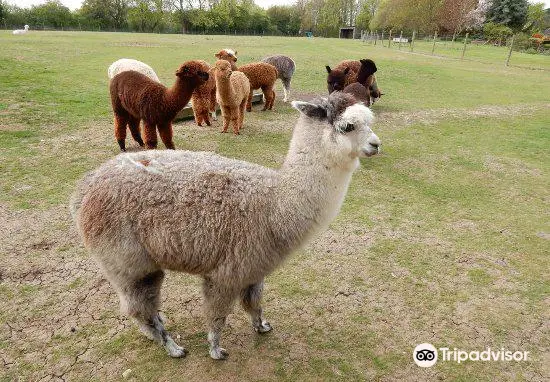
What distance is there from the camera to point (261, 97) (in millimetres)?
9797

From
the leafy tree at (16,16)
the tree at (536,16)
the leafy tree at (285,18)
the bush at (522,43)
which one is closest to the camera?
the bush at (522,43)

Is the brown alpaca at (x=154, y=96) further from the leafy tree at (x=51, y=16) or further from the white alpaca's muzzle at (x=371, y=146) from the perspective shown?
the leafy tree at (x=51, y=16)

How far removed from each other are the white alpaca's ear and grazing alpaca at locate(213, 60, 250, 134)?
4633 millimetres

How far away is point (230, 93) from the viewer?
6.61 meters

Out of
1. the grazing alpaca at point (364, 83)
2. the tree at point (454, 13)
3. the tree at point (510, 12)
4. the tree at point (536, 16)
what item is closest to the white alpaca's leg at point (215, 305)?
the grazing alpaca at point (364, 83)

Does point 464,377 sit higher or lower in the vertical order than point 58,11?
lower

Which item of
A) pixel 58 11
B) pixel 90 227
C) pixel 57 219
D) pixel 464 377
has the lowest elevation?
pixel 464 377

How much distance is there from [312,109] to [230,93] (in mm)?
4757

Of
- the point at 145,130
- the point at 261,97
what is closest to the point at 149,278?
the point at 145,130

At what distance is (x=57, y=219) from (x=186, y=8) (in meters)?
66.3

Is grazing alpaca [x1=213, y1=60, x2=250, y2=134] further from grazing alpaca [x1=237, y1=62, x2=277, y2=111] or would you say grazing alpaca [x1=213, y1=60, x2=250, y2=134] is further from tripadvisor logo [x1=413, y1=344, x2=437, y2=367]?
tripadvisor logo [x1=413, y1=344, x2=437, y2=367]

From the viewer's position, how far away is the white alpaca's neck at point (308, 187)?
2.18 m

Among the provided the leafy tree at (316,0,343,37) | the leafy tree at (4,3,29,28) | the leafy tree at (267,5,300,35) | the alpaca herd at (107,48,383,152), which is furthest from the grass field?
the leafy tree at (316,0,343,37)

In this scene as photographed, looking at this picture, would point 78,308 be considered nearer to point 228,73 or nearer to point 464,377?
point 464,377
